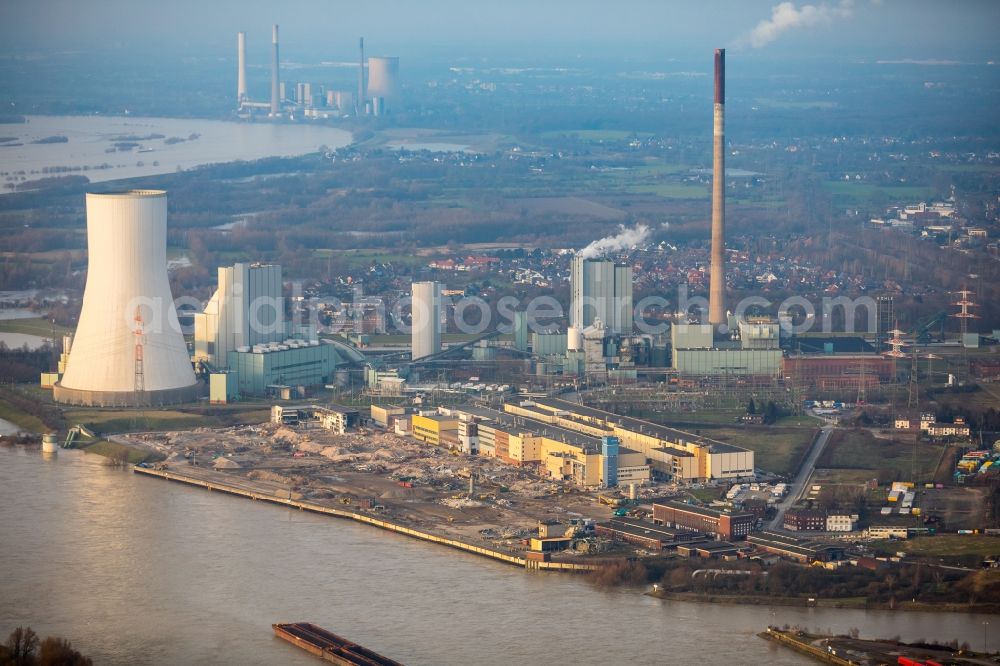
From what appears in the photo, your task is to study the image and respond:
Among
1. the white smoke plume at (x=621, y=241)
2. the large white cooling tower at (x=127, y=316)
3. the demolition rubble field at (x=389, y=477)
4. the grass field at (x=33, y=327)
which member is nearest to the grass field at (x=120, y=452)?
the demolition rubble field at (x=389, y=477)

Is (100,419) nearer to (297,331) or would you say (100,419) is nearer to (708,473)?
(297,331)

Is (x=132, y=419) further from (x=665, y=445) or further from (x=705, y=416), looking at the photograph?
(x=705, y=416)

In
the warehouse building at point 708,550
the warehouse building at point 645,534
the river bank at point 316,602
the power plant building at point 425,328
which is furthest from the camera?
the power plant building at point 425,328

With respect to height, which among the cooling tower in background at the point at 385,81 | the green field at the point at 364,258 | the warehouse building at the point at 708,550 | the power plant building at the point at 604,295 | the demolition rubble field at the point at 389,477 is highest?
the cooling tower in background at the point at 385,81

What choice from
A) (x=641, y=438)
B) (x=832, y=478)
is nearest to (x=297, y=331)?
(x=641, y=438)

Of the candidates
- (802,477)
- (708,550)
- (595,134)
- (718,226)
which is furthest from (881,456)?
(595,134)

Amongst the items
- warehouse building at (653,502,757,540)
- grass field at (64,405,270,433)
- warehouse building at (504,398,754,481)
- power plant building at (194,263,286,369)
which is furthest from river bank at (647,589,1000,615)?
power plant building at (194,263,286,369)

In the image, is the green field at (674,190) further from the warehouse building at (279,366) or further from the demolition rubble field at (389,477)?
the demolition rubble field at (389,477)
